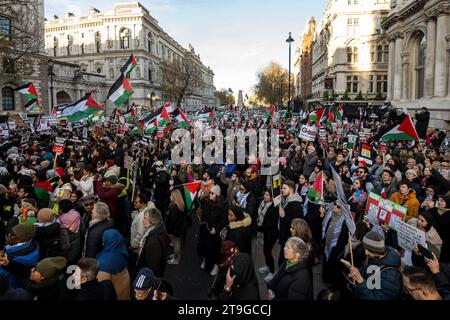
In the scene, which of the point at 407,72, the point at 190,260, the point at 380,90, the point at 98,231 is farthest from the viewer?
the point at 380,90

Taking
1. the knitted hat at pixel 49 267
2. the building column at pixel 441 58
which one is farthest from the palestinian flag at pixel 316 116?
the knitted hat at pixel 49 267

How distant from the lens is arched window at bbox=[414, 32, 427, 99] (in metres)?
27.1

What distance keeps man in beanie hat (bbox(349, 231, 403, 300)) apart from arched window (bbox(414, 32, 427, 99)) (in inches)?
1116

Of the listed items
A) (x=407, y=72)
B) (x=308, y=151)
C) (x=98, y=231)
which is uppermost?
(x=407, y=72)

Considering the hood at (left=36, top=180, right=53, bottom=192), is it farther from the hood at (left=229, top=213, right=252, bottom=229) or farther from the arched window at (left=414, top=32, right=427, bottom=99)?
the arched window at (left=414, top=32, right=427, bottom=99)

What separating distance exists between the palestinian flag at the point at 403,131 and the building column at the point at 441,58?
15462 millimetres

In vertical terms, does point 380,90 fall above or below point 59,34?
below

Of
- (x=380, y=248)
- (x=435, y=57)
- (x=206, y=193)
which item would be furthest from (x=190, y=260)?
(x=435, y=57)

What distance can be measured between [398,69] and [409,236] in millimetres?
30630

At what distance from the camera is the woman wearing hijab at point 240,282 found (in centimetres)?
346

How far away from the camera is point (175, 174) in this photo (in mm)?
8828

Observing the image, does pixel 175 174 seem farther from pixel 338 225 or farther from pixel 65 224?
pixel 338 225

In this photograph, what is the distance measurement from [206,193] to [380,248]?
4.17m

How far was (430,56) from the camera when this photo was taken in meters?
23.9
